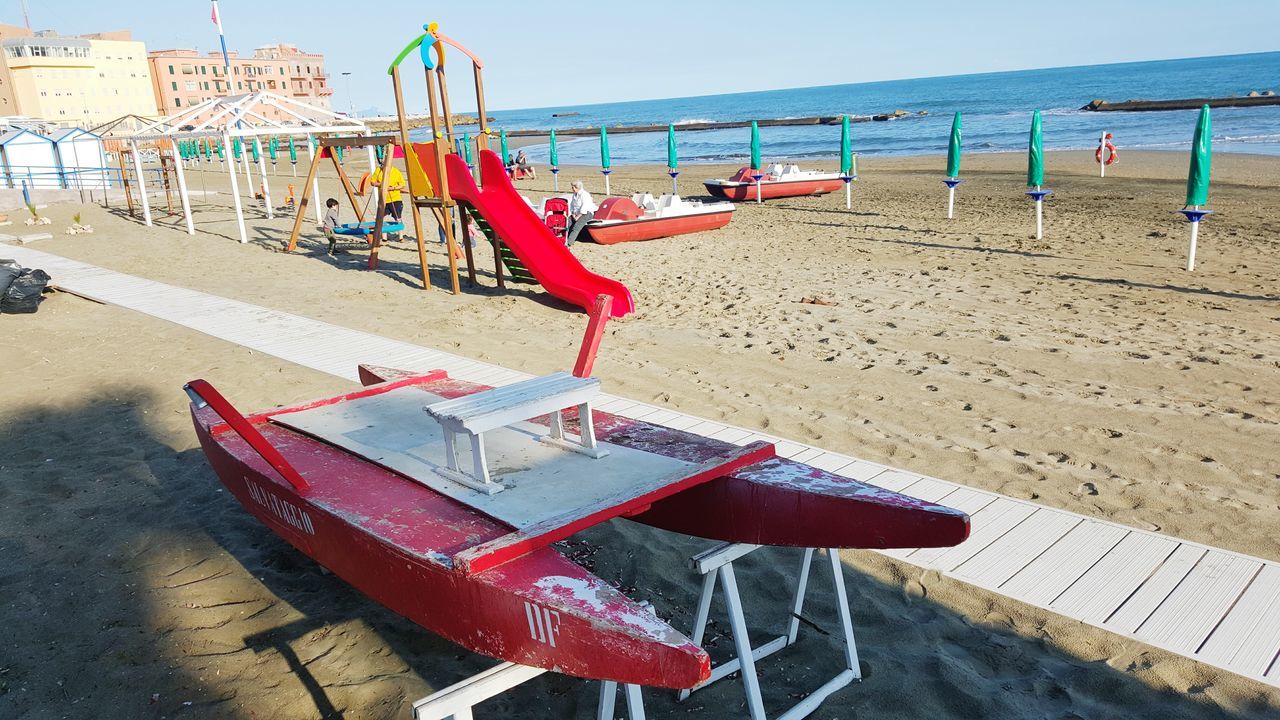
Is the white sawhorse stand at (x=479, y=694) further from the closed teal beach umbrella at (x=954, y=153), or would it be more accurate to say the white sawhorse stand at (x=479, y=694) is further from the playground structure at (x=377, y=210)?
the closed teal beach umbrella at (x=954, y=153)

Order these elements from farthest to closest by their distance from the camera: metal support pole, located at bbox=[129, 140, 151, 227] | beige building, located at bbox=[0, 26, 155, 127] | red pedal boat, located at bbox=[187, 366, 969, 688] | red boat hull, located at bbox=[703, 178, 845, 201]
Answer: beige building, located at bbox=[0, 26, 155, 127], red boat hull, located at bbox=[703, 178, 845, 201], metal support pole, located at bbox=[129, 140, 151, 227], red pedal boat, located at bbox=[187, 366, 969, 688]

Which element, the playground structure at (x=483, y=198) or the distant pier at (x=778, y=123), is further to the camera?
the distant pier at (x=778, y=123)

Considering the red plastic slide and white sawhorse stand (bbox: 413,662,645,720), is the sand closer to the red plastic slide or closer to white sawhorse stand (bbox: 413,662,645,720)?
the red plastic slide

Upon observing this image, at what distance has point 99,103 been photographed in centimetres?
7712

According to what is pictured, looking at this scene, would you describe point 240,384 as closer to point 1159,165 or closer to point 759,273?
point 759,273

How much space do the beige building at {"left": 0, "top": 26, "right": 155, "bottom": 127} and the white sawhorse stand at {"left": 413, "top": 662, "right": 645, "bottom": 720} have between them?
84.3 meters

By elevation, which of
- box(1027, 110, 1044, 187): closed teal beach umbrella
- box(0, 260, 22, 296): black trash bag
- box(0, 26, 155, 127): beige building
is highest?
box(0, 26, 155, 127): beige building

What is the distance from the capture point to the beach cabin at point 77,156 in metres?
27.5

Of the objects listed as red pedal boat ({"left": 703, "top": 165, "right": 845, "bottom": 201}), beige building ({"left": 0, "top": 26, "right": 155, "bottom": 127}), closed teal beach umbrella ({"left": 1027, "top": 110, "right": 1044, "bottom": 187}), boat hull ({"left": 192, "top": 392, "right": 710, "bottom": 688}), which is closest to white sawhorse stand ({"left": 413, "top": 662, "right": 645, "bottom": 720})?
boat hull ({"left": 192, "top": 392, "right": 710, "bottom": 688})

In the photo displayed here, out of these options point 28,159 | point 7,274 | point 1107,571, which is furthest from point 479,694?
point 28,159

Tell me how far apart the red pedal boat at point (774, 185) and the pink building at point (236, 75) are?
236 ft

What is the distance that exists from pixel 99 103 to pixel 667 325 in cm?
8709

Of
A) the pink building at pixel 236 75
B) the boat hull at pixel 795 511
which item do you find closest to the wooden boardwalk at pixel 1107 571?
the boat hull at pixel 795 511

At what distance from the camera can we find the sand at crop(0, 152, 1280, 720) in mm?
3430
